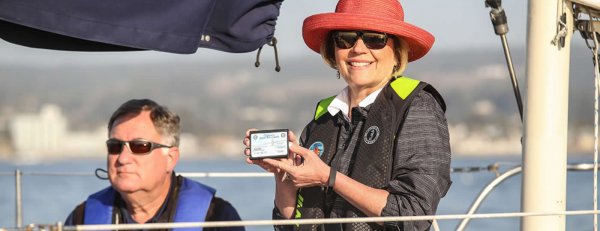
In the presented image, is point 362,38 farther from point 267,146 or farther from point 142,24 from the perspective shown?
point 142,24

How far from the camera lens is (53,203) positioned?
1678 inches

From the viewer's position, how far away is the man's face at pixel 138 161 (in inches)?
149

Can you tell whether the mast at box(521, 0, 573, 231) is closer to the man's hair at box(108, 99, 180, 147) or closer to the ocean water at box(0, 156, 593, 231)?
the man's hair at box(108, 99, 180, 147)

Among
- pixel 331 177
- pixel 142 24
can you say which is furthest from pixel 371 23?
pixel 142 24

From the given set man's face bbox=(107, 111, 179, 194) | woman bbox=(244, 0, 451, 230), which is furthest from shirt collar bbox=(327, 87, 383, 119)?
man's face bbox=(107, 111, 179, 194)

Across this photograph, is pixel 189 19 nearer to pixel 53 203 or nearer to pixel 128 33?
pixel 128 33

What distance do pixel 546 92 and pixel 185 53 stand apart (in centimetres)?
144

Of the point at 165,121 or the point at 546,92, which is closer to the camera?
the point at 165,121

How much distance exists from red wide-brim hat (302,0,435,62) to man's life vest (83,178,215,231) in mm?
826

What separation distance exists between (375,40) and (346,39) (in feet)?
0.39

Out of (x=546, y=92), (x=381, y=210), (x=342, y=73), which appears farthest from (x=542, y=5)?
(x=381, y=210)

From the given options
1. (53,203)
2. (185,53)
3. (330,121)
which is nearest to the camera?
(185,53)

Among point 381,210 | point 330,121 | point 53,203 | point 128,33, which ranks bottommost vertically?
point 53,203

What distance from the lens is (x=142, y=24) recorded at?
399 cm
